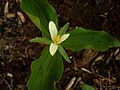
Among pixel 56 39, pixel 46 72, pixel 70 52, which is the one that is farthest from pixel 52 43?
pixel 70 52

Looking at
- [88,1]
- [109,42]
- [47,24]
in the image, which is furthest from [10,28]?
[109,42]

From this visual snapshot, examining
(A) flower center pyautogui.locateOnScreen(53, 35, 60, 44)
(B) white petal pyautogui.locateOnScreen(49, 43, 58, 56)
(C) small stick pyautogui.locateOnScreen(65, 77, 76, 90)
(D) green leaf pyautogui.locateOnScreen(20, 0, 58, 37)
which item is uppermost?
(D) green leaf pyautogui.locateOnScreen(20, 0, 58, 37)

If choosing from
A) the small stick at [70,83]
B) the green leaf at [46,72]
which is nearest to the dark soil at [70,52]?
the small stick at [70,83]

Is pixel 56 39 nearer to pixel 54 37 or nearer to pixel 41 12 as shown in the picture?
pixel 54 37

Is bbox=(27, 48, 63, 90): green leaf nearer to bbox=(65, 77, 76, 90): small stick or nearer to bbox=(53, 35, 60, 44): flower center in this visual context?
bbox=(53, 35, 60, 44): flower center

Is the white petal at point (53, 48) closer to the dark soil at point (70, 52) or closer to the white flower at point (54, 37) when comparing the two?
the white flower at point (54, 37)

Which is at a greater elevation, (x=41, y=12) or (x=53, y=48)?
(x=41, y=12)

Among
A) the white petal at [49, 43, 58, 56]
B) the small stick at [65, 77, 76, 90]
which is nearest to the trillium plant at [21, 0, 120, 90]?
the white petal at [49, 43, 58, 56]
